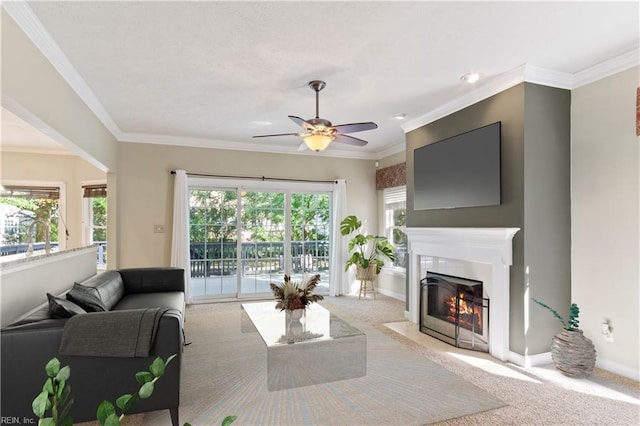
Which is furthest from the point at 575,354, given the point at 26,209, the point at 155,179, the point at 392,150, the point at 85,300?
the point at 26,209

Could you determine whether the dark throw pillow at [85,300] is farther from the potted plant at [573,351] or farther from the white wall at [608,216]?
the white wall at [608,216]

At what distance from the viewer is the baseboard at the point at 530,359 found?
3.26 meters

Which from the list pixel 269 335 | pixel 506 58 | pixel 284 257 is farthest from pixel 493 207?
pixel 284 257

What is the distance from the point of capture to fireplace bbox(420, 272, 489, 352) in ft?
12.1

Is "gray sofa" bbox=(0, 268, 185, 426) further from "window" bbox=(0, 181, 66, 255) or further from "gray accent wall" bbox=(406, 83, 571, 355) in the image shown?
"window" bbox=(0, 181, 66, 255)

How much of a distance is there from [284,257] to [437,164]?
129 inches

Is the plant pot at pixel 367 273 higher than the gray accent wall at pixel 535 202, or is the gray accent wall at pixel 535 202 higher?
the gray accent wall at pixel 535 202

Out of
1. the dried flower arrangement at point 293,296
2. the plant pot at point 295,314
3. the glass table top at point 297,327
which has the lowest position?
the glass table top at point 297,327

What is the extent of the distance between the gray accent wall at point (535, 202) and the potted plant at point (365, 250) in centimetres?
298

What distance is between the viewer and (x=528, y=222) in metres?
3.28

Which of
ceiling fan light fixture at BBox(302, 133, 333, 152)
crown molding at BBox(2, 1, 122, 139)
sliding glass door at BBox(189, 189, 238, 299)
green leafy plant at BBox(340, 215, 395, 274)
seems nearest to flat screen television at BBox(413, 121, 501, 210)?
ceiling fan light fixture at BBox(302, 133, 333, 152)

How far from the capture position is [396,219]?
6.50m

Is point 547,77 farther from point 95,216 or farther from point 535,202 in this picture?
point 95,216

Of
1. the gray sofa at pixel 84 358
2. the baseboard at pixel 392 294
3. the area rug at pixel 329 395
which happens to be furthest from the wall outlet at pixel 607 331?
the gray sofa at pixel 84 358
